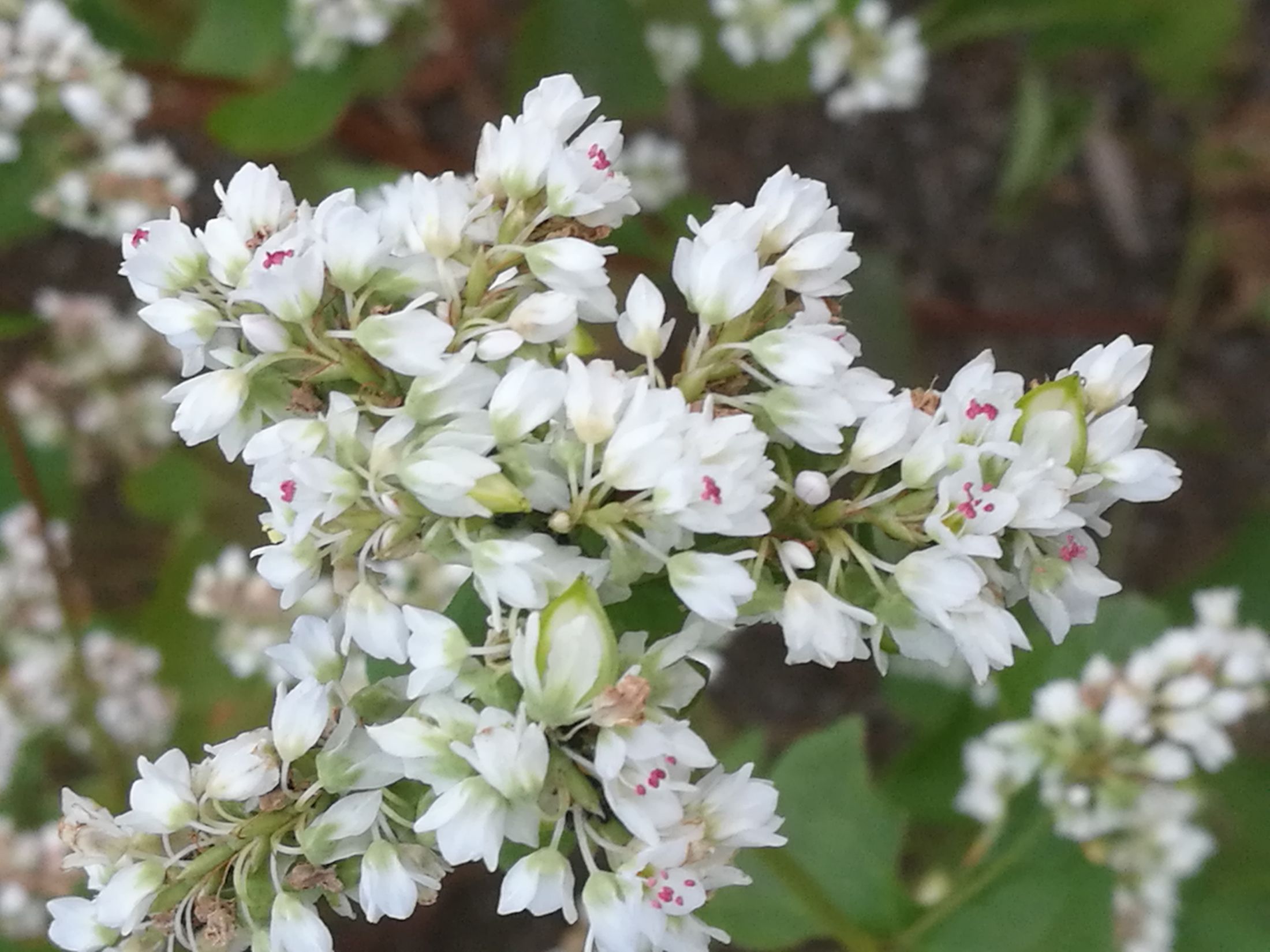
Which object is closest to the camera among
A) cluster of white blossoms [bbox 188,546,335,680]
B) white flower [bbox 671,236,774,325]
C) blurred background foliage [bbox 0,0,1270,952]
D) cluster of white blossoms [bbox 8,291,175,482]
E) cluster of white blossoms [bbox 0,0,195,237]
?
white flower [bbox 671,236,774,325]

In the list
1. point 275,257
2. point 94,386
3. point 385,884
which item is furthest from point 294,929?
point 94,386

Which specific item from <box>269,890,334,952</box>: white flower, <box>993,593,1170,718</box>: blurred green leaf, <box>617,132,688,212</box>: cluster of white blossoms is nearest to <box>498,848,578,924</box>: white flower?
<box>269,890,334,952</box>: white flower

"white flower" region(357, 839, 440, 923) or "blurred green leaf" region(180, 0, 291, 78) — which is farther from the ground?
"blurred green leaf" region(180, 0, 291, 78)

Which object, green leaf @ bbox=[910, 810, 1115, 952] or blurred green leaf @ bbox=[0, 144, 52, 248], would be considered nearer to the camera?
green leaf @ bbox=[910, 810, 1115, 952]

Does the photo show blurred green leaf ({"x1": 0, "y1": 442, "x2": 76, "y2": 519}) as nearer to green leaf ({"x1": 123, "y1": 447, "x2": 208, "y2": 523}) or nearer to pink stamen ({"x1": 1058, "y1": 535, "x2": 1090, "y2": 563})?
green leaf ({"x1": 123, "y1": 447, "x2": 208, "y2": 523})

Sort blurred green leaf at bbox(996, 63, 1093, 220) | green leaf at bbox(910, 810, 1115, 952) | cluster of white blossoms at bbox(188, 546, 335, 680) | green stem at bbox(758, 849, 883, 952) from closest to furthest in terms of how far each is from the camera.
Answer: green stem at bbox(758, 849, 883, 952), green leaf at bbox(910, 810, 1115, 952), cluster of white blossoms at bbox(188, 546, 335, 680), blurred green leaf at bbox(996, 63, 1093, 220)

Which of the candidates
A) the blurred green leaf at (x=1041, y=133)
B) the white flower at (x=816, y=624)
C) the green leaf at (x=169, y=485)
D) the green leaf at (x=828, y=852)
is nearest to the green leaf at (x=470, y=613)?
the white flower at (x=816, y=624)

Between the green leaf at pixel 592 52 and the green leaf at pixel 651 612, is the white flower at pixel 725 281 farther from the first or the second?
the green leaf at pixel 592 52
